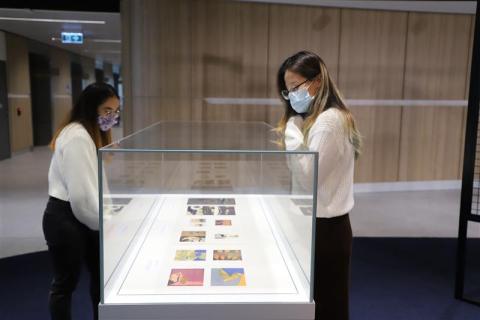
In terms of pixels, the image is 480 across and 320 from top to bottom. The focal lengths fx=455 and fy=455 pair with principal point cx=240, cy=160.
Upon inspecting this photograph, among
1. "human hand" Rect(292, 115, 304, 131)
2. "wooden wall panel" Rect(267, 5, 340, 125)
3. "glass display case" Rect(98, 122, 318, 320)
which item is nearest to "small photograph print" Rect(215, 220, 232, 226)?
"glass display case" Rect(98, 122, 318, 320)

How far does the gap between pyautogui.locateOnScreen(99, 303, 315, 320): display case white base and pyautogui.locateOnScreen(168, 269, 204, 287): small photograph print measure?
9 centimetres

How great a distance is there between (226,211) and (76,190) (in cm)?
64

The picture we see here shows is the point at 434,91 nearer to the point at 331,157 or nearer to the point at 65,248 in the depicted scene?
the point at 331,157

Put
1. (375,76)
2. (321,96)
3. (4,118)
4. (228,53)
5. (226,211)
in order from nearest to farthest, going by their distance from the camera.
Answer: (321,96) → (226,211) → (228,53) → (375,76) → (4,118)

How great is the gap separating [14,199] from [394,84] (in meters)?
5.50

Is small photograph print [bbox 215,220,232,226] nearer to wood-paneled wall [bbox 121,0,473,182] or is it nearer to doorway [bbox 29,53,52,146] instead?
wood-paneled wall [bbox 121,0,473,182]

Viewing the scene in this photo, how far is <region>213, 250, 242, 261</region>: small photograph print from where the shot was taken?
1.53 meters

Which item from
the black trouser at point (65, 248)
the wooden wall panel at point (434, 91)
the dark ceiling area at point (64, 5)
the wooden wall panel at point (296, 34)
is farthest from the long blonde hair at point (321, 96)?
the wooden wall panel at point (434, 91)

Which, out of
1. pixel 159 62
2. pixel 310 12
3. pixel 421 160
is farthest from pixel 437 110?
pixel 159 62

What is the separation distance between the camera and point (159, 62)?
229 inches

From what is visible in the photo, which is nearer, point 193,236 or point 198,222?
point 193,236

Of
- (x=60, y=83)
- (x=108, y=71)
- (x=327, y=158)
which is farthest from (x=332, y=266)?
(x=108, y=71)

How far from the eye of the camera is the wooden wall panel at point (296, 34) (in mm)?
6164

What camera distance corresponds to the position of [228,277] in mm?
1430
